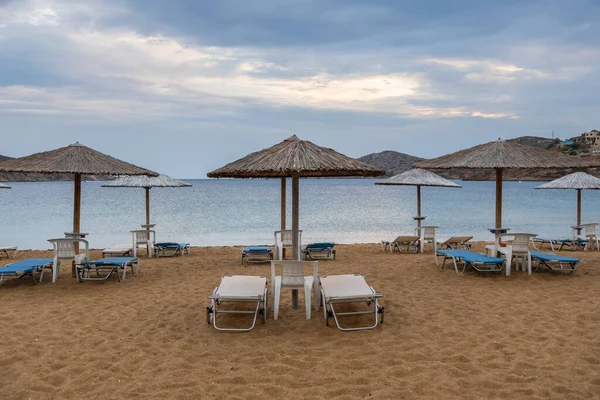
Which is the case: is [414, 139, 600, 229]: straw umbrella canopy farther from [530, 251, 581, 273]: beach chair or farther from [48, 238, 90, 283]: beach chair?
[48, 238, 90, 283]: beach chair

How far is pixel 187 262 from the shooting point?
10094 millimetres

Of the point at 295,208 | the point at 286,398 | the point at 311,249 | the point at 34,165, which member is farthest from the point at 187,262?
the point at 286,398

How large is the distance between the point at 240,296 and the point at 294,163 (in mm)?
1623

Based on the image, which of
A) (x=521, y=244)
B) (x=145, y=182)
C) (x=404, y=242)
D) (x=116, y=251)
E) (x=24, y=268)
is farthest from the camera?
(x=145, y=182)

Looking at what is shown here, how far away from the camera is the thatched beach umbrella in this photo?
24.3ft

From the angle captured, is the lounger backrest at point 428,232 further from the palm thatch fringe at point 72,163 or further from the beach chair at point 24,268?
the beach chair at point 24,268

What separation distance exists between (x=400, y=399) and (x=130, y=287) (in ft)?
16.9

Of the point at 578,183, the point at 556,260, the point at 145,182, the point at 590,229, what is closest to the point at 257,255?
the point at 145,182

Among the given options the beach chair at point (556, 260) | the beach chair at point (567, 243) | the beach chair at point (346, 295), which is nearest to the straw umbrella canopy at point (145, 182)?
the beach chair at point (346, 295)

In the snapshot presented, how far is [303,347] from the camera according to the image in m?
4.43

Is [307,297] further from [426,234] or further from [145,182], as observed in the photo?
[145,182]

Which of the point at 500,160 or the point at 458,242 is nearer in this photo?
the point at 500,160

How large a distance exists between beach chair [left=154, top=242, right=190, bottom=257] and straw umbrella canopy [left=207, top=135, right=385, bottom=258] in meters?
5.88

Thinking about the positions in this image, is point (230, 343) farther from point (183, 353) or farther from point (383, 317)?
point (383, 317)
